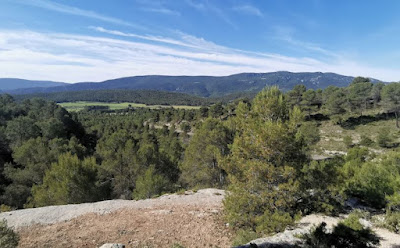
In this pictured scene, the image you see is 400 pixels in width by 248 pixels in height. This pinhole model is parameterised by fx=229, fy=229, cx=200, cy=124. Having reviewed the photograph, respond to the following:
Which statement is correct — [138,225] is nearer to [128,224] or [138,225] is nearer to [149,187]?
[128,224]

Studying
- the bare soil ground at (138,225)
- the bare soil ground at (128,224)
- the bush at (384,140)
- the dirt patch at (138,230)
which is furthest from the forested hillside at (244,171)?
the bare soil ground at (128,224)

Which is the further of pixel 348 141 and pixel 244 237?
pixel 348 141

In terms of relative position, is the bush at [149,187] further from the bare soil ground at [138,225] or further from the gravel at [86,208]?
the bare soil ground at [138,225]

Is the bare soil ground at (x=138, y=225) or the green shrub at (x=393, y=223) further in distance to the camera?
the green shrub at (x=393, y=223)

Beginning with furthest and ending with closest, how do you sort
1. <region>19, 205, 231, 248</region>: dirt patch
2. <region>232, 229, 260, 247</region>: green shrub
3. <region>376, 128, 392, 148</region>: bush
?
<region>376, 128, 392, 148</region>: bush < <region>19, 205, 231, 248</region>: dirt patch < <region>232, 229, 260, 247</region>: green shrub

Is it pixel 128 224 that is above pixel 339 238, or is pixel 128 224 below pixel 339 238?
below

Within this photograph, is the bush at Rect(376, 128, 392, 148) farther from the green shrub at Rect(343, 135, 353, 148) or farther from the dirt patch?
the dirt patch

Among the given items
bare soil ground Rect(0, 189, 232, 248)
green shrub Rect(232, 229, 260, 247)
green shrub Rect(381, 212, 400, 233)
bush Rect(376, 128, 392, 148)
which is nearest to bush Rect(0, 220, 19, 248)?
bare soil ground Rect(0, 189, 232, 248)

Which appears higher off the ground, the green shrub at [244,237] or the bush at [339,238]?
the bush at [339,238]

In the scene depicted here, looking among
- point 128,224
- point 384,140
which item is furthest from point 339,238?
point 384,140

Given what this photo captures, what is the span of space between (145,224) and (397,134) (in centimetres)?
5311

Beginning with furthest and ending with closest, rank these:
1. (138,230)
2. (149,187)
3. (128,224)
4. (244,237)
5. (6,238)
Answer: (149,187)
(128,224)
(138,230)
(244,237)
(6,238)

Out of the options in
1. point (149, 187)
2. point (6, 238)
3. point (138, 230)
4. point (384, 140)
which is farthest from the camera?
point (384, 140)

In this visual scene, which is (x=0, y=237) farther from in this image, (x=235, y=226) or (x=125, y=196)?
(x=125, y=196)
